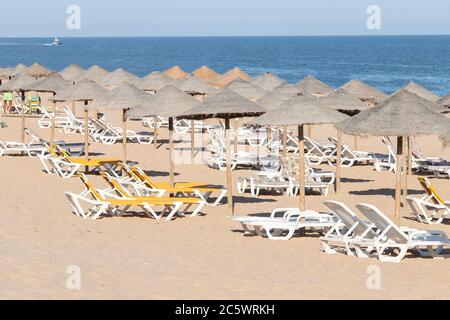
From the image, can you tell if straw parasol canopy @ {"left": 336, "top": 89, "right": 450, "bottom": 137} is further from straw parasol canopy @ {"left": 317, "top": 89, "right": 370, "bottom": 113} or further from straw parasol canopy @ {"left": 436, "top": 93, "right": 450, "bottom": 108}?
straw parasol canopy @ {"left": 436, "top": 93, "right": 450, "bottom": 108}

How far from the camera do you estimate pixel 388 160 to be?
62.9ft

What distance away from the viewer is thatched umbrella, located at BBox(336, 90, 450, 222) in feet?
36.1

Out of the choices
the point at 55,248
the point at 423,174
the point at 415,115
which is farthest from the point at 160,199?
the point at 423,174

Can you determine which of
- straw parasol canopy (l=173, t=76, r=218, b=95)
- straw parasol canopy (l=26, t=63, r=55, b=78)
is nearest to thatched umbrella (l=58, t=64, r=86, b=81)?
straw parasol canopy (l=26, t=63, r=55, b=78)

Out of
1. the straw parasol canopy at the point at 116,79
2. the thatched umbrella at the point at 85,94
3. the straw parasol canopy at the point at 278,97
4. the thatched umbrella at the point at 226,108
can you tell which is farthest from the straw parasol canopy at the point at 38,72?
the thatched umbrella at the point at 226,108

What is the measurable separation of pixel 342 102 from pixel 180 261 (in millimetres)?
6930

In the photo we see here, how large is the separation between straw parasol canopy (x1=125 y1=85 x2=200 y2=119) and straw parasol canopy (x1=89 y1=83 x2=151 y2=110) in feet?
5.75

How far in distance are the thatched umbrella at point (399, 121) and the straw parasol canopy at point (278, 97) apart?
5737 millimetres

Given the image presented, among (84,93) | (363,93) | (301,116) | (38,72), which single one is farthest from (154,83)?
(301,116)

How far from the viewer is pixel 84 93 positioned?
18.1m

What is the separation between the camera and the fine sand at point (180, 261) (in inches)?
319

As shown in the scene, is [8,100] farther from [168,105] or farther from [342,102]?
[168,105]

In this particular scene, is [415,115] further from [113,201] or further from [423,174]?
[423,174]
